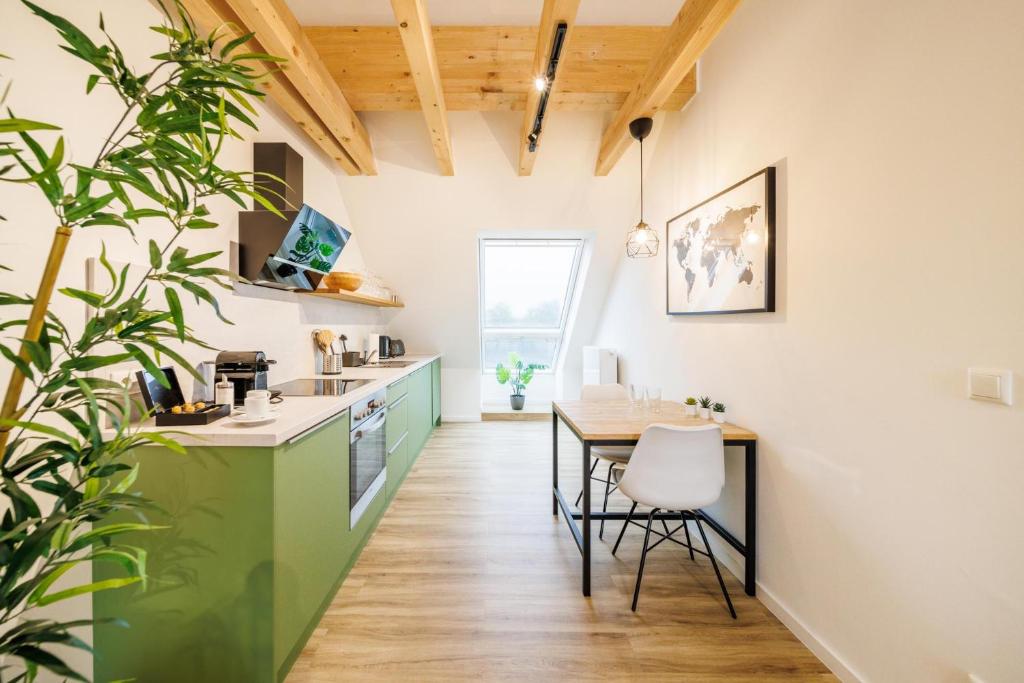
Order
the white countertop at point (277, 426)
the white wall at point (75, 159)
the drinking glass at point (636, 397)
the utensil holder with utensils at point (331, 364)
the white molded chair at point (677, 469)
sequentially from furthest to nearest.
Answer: the utensil holder with utensils at point (331, 364)
the drinking glass at point (636, 397)
the white molded chair at point (677, 469)
the white countertop at point (277, 426)
the white wall at point (75, 159)

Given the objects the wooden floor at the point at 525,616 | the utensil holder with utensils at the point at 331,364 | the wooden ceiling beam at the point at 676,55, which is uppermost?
the wooden ceiling beam at the point at 676,55

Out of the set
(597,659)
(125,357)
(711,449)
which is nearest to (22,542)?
(125,357)

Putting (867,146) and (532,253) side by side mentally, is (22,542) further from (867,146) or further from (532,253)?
(532,253)

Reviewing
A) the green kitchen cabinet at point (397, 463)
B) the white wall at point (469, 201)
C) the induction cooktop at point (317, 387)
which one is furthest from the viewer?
the white wall at point (469, 201)

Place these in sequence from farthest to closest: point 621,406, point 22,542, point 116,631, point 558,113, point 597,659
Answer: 1. point 558,113
2. point 621,406
3. point 597,659
4. point 116,631
5. point 22,542

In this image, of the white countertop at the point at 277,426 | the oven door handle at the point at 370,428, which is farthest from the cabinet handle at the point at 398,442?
the white countertop at the point at 277,426

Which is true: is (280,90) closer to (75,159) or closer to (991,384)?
(75,159)

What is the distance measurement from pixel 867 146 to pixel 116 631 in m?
3.20

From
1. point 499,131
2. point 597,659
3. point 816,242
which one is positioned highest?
point 499,131

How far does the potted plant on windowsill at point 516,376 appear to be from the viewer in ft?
19.9

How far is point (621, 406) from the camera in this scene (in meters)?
2.83

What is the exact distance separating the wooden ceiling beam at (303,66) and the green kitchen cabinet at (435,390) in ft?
8.30

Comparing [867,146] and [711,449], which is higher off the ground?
[867,146]

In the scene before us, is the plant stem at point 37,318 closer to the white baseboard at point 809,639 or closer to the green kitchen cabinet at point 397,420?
the green kitchen cabinet at point 397,420
